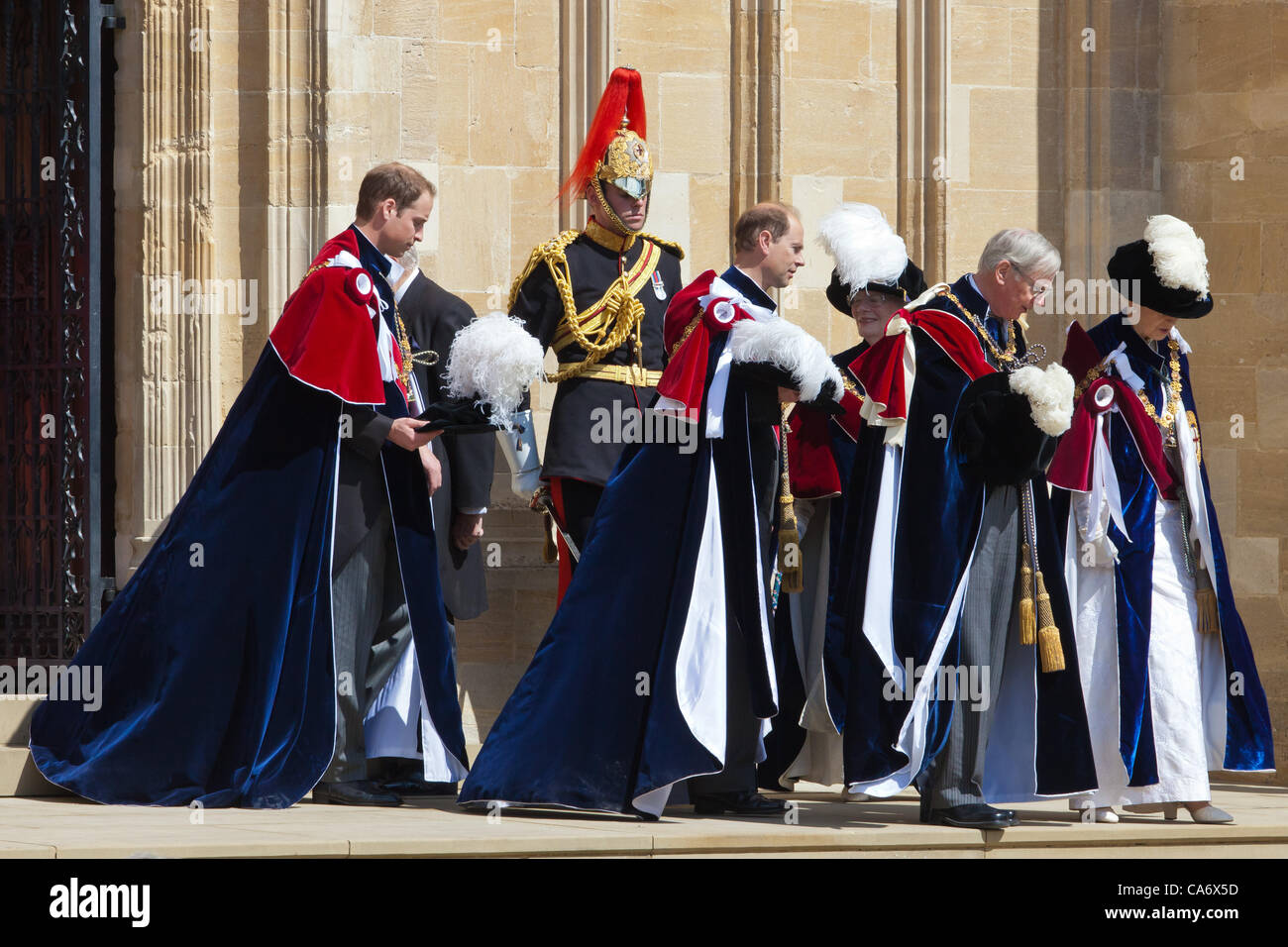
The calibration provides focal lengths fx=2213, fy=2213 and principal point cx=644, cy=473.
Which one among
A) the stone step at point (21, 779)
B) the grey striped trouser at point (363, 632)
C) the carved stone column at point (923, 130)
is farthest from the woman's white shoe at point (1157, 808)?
the stone step at point (21, 779)

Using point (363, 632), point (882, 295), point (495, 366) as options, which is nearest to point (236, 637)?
point (363, 632)

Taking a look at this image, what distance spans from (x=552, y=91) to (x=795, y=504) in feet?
7.41

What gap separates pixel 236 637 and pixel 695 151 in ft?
10.6

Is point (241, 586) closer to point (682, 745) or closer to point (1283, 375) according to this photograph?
point (682, 745)

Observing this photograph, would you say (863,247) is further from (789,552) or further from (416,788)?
(416,788)

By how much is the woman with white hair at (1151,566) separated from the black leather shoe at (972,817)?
705 mm

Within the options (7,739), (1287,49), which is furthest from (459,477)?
(1287,49)

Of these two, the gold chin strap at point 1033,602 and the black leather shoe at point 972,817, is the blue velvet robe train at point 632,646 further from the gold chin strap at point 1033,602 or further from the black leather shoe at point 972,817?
the gold chin strap at point 1033,602

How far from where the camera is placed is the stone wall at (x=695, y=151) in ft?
27.5

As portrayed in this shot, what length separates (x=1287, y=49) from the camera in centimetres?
927

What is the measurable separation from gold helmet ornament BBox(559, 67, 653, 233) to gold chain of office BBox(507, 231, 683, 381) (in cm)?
22

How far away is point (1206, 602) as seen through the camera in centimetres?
738

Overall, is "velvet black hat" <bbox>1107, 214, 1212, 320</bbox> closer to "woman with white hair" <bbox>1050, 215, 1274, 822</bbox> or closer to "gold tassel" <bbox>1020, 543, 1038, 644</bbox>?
"woman with white hair" <bbox>1050, 215, 1274, 822</bbox>

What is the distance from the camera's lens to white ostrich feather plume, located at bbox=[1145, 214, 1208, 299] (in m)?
7.29
